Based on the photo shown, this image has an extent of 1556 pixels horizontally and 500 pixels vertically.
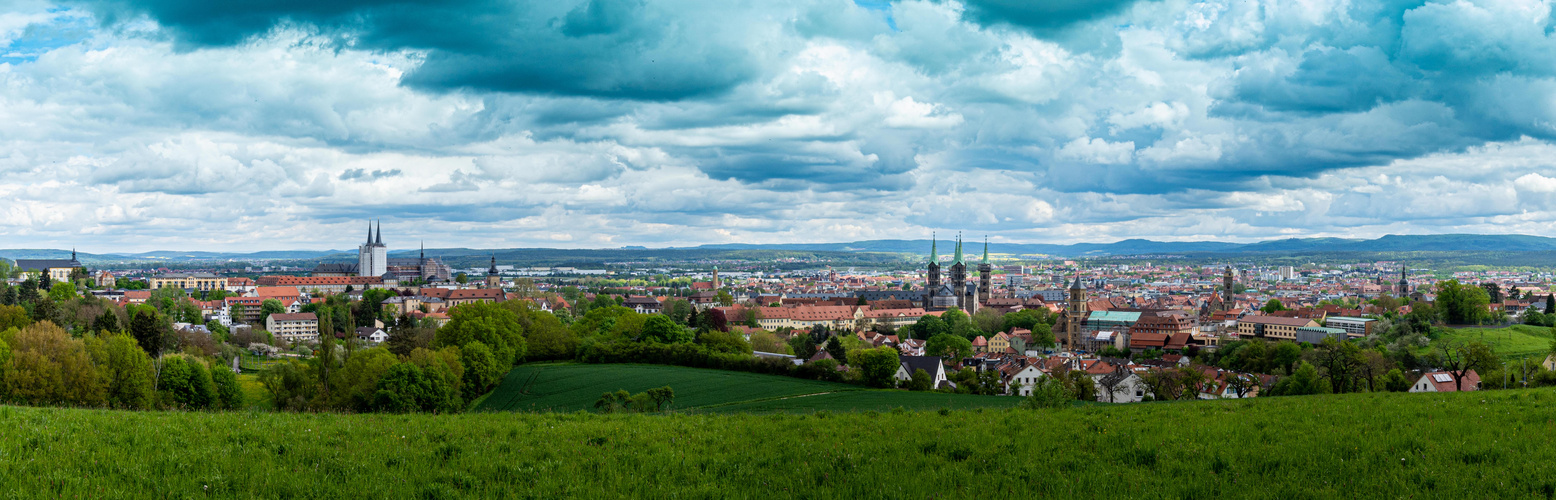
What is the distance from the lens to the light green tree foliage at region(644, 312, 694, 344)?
69.9 meters

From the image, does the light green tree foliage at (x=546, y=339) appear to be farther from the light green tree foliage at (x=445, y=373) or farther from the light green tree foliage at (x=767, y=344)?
the light green tree foliage at (x=767, y=344)

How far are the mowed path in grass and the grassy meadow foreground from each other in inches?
1188

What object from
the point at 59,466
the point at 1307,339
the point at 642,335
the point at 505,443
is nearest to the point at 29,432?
the point at 59,466

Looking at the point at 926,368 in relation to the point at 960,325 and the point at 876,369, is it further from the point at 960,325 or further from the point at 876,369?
the point at 960,325

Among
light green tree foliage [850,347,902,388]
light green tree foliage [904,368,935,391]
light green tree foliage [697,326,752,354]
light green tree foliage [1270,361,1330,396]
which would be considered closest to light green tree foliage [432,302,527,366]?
light green tree foliage [697,326,752,354]

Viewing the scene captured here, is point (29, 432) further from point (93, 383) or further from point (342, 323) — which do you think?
point (342, 323)

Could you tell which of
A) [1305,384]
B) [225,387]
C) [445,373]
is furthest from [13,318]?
[1305,384]

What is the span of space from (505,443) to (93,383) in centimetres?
3999

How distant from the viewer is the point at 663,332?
70312 millimetres

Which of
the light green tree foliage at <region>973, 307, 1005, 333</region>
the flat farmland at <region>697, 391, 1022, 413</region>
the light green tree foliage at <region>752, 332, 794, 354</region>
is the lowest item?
the light green tree foliage at <region>973, 307, 1005, 333</region>

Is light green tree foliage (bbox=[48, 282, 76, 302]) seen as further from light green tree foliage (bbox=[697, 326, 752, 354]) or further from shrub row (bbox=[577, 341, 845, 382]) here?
light green tree foliage (bbox=[697, 326, 752, 354])

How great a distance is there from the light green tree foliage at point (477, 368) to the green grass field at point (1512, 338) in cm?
8386

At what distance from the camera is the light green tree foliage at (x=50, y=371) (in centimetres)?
3662

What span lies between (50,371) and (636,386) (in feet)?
80.3
